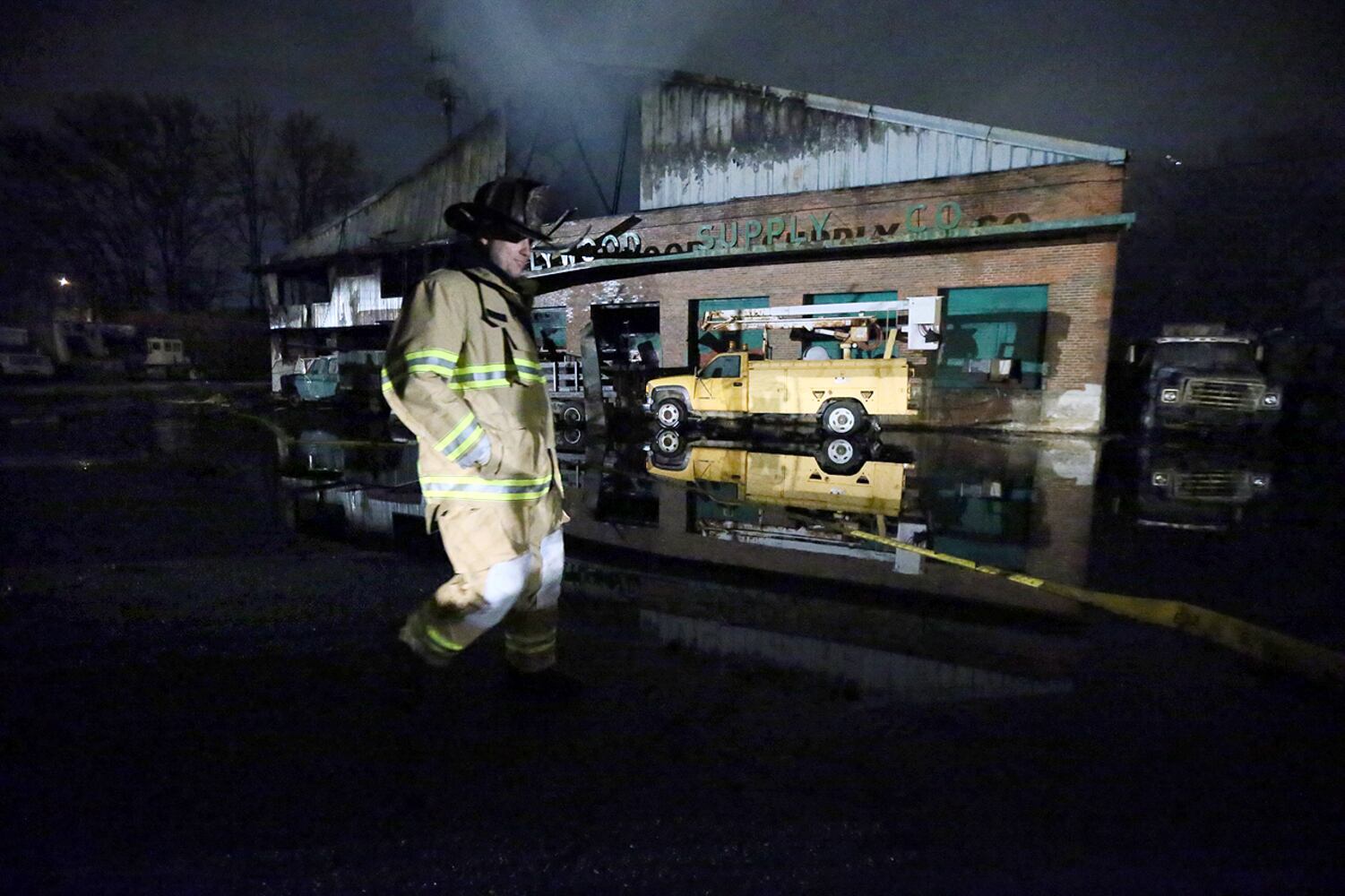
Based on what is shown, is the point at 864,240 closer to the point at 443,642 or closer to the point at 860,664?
the point at 860,664

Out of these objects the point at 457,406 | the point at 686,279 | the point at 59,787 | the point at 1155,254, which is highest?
the point at 1155,254

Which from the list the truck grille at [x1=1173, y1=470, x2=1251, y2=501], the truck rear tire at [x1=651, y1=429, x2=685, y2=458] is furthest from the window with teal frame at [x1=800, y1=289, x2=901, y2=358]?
the truck grille at [x1=1173, y1=470, x2=1251, y2=501]

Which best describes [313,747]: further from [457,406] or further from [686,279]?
[686,279]

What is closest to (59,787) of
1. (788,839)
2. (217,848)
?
(217,848)

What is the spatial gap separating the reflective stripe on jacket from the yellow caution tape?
3.38 metres

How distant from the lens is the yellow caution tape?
3.18 meters

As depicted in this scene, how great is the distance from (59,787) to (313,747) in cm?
75

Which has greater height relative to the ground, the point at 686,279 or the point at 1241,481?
the point at 686,279

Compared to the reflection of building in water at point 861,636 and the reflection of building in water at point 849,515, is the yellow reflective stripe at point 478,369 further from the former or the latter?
the reflection of building in water at point 849,515

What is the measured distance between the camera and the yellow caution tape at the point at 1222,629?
3.18m

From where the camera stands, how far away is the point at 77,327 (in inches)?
1686

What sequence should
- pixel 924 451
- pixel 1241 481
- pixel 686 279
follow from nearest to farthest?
pixel 1241 481 → pixel 924 451 → pixel 686 279

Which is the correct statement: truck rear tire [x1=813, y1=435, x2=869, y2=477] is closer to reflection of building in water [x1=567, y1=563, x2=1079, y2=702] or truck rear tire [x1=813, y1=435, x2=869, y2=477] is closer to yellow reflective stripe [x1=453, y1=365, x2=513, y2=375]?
reflection of building in water [x1=567, y1=563, x2=1079, y2=702]

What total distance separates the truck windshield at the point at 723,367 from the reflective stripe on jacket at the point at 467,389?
11.2 metres
